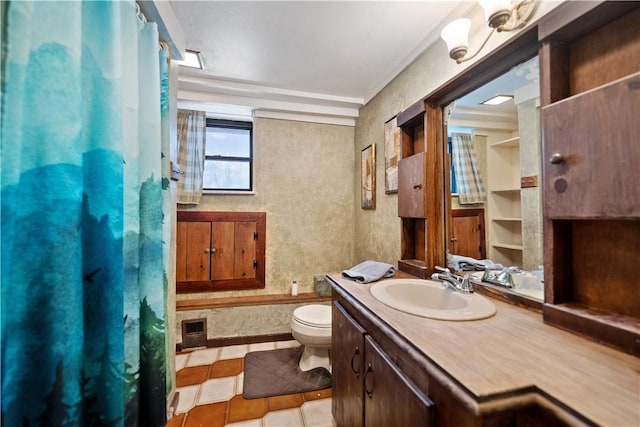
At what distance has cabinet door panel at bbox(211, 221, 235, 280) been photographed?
248cm

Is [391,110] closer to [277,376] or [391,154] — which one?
[391,154]

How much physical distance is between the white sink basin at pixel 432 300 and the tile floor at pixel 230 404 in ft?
2.93

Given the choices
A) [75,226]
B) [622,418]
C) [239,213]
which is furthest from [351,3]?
[239,213]

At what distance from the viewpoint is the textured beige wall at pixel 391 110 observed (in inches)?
49.3

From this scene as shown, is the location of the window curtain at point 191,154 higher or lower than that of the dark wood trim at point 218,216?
higher

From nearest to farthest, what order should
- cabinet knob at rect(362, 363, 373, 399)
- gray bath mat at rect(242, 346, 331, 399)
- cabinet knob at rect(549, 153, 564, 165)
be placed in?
1. cabinet knob at rect(549, 153, 564, 165)
2. cabinet knob at rect(362, 363, 373, 399)
3. gray bath mat at rect(242, 346, 331, 399)

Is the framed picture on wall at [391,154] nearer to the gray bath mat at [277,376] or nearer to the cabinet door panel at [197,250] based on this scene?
the gray bath mat at [277,376]

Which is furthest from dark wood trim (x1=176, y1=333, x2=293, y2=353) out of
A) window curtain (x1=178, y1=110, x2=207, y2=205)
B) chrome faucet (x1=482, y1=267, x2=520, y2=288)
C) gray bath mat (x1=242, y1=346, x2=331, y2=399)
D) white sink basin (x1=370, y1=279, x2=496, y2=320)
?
chrome faucet (x1=482, y1=267, x2=520, y2=288)

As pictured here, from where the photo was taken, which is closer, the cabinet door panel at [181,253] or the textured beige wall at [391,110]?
the textured beige wall at [391,110]

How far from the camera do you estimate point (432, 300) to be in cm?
131

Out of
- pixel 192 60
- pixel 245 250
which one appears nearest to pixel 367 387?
pixel 245 250

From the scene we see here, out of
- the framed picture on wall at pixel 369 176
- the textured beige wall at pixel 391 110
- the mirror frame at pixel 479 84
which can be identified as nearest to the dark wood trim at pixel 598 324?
the mirror frame at pixel 479 84

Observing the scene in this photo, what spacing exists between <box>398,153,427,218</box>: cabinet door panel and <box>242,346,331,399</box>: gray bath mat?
134 centimetres

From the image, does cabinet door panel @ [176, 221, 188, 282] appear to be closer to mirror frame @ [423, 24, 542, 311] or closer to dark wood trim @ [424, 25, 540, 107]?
mirror frame @ [423, 24, 542, 311]
